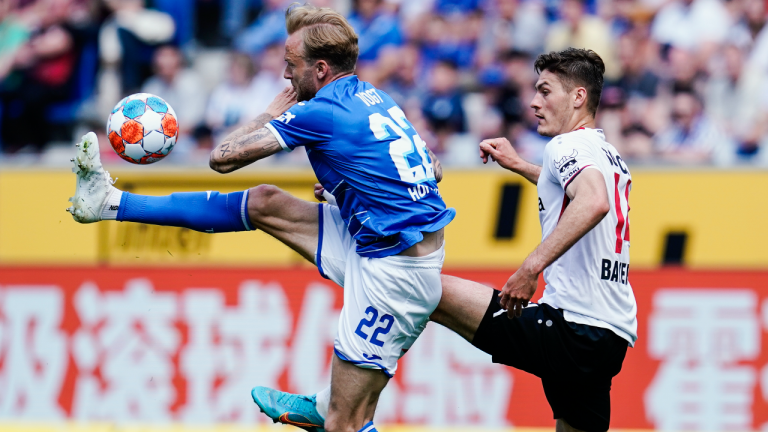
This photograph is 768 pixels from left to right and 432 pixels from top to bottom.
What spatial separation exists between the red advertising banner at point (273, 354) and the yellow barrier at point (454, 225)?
43 centimetres

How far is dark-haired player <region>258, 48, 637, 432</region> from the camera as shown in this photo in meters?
4.70

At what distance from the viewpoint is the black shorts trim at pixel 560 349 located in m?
4.73

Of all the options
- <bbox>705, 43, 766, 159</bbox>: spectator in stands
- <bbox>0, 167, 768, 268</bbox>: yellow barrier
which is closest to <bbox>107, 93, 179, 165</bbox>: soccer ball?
<bbox>0, 167, 768, 268</bbox>: yellow barrier

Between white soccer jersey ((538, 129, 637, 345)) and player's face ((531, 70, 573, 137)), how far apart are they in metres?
0.19

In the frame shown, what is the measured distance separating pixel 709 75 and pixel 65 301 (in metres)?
6.80

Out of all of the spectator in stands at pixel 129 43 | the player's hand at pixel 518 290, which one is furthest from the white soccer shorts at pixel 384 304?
the spectator in stands at pixel 129 43

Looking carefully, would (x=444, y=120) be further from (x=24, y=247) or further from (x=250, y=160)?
(x=250, y=160)

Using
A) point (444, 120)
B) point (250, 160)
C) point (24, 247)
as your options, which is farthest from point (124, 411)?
point (444, 120)

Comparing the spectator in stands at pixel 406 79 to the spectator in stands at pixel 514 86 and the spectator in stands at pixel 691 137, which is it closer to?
the spectator in stands at pixel 514 86

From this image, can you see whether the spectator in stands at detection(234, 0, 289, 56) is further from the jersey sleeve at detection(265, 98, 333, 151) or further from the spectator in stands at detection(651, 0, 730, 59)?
the jersey sleeve at detection(265, 98, 333, 151)

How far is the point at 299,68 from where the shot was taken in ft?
15.2

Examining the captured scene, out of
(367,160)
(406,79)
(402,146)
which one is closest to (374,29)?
(406,79)

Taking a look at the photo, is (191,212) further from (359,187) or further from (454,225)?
(454,225)

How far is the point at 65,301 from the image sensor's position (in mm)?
7516
